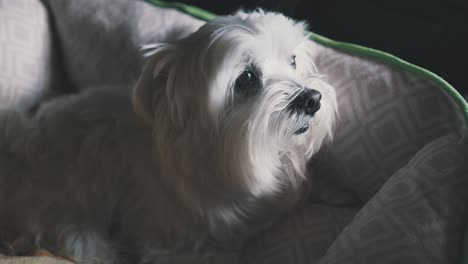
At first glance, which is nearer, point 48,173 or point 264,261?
point 264,261

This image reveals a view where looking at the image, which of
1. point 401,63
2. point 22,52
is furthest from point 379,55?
point 22,52

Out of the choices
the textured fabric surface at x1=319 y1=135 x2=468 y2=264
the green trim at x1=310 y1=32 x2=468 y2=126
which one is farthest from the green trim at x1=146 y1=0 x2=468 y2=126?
the textured fabric surface at x1=319 y1=135 x2=468 y2=264

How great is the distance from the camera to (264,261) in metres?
1.16

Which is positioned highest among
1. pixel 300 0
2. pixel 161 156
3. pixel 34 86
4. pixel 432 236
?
pixel 300 0

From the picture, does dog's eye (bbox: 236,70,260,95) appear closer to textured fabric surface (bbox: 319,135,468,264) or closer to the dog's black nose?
the dog's black nose

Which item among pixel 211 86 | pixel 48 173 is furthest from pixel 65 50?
pixel 211 86

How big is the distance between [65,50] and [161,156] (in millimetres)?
811

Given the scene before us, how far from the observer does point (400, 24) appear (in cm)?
141

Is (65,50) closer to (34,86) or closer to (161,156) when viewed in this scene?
(34,86)

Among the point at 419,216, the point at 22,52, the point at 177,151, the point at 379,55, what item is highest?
the point at 379,55

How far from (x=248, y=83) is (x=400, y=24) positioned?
0.65 metres

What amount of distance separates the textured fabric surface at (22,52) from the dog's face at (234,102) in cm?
74

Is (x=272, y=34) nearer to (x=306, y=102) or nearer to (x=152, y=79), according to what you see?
(x=306, y=102)

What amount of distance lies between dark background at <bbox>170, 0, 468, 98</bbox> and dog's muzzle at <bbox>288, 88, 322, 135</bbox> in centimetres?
50
